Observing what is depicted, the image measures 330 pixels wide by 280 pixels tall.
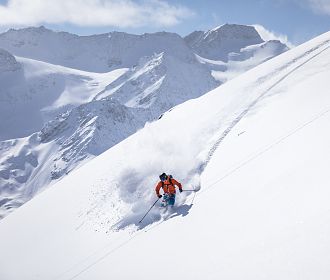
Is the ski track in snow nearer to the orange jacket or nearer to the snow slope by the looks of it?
the snow slope

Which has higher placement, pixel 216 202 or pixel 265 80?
pixel 265 80

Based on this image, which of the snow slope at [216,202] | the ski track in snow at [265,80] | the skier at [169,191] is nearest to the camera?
the snow slope at [216,202]

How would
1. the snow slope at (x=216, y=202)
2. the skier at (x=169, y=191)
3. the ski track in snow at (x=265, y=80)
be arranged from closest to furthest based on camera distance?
the snow slope at (x=216, y=202)
the skier at (x=169, y=191)
the ski track in snow at (x=265, y=80)

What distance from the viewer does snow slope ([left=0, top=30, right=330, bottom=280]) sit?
10.5 metres

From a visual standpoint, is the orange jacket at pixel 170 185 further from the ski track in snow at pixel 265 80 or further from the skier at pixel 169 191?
the ski track in snow at pixel 265 80

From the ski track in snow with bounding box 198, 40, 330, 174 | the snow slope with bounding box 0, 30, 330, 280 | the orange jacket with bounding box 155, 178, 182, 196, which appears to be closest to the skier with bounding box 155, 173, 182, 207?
the orange jacket with bounding box 155, 178, 182, 196

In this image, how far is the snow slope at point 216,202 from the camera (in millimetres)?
10524

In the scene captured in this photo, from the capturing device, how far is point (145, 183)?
20.3m

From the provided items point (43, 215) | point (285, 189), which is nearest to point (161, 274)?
point (285, 189)

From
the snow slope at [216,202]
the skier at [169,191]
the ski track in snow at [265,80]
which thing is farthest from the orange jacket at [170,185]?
the ski track in snow at [265,80]

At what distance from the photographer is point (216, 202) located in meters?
14.5

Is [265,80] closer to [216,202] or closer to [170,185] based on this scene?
[170,185]

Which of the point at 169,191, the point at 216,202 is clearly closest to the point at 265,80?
the point at 169,191

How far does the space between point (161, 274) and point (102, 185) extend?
1377 cm
